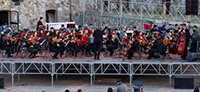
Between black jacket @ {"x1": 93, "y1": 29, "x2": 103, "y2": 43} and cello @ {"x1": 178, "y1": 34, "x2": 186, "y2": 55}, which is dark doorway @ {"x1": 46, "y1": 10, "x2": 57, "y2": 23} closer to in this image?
black jacket @ {"x1": 93, "y1": 29, "x2": 103, "y2": 43}

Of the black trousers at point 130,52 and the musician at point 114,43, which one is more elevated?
the musician at point 114,43

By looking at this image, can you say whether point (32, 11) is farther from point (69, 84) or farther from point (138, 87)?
point (138, 87)

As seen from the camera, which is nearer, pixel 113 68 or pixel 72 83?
pixel 72 83

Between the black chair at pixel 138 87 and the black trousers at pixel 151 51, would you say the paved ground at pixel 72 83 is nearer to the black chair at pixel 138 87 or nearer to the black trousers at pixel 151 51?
the black trousers at pixel 151 51

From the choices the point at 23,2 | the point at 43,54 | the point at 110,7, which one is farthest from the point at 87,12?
the point at 43,54

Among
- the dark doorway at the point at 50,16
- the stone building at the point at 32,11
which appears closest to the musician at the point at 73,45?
the stone building at the point at 32,11

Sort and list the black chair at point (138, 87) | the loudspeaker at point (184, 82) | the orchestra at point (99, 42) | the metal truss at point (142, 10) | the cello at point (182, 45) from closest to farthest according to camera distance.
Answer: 1. the black chair at point (138, 87)
2. the loudspeaker at point (184, 82)
3. the cello at point (182, 45)
4. the orchestra at point (99, 42)
5. the metal truss at point (142, 10)

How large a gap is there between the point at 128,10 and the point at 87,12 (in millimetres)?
3670

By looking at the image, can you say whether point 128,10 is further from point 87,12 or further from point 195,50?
point 195,50

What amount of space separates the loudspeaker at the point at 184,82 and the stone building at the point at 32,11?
16048 mm

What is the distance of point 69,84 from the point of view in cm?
2689

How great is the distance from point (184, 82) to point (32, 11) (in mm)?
16569

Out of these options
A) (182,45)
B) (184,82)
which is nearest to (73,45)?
(182,45)

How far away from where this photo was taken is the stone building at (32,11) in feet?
126
